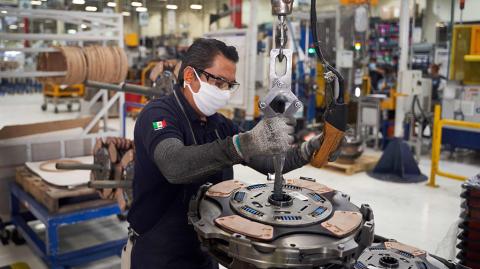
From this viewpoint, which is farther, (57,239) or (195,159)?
(57,239)

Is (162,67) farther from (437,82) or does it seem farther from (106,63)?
(437,82)

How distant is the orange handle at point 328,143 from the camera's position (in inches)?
55.7

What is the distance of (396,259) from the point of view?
6.29 feet

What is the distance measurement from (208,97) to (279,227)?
2.22ft

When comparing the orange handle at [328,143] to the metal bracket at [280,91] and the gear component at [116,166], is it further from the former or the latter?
the gear component at [116,166]

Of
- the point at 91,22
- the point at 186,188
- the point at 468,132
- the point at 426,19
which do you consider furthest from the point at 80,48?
the point at 426,19

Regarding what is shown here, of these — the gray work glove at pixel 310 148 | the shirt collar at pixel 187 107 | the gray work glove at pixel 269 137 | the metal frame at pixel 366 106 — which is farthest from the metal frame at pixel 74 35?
the metal frame at pixel 366 106

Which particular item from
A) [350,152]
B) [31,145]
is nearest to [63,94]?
[31,145]

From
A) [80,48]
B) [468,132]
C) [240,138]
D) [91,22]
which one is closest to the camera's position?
[240,138]

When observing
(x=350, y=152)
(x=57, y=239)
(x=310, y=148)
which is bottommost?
(x=57, y=239)

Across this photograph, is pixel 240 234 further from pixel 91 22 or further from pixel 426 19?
pixel 426 19

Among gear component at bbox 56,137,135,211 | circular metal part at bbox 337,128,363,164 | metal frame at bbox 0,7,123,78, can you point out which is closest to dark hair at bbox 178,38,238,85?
gear component at bbox 56,137,135,211

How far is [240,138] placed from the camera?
1346mm

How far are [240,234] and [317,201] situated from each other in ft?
1.24
